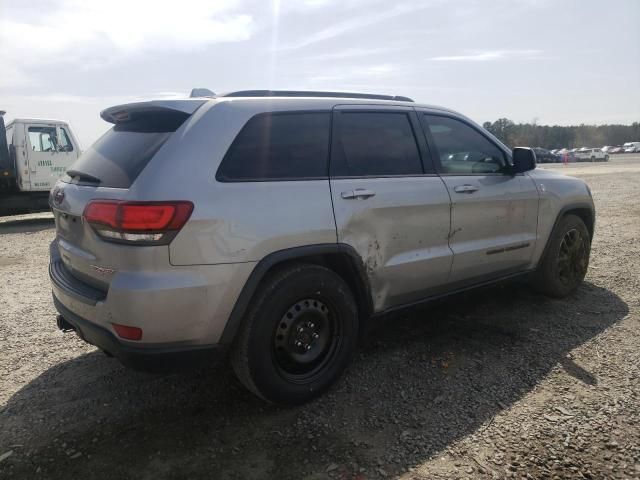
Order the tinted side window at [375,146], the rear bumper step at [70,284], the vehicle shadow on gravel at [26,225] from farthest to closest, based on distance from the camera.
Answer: the vehicle shadow on gravel at [26,225] < the tinted side window at [375,146] < the rear bumper step at [70,284]

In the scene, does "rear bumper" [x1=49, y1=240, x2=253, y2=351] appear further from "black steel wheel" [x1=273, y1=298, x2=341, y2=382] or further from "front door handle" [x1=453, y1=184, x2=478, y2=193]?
"front door handle" [x1=453, y1=184, x2=478, y2=193]

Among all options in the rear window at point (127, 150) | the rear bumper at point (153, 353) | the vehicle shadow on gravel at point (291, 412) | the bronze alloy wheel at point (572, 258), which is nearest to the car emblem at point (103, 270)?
the rear bumper at point (153, 353)

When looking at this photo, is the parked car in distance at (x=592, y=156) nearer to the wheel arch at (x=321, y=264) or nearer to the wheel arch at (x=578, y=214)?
the wheel arch at (x=578, y=214)

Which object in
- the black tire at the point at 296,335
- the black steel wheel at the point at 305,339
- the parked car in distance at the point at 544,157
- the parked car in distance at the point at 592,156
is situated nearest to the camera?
the black tire at the point at 296,335

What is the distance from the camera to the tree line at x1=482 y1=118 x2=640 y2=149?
289ft

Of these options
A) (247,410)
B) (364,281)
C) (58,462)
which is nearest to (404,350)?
(364,281)

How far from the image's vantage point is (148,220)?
2.30m

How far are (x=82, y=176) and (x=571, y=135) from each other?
101m

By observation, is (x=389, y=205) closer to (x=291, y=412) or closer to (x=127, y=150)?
(x=291, y=412)

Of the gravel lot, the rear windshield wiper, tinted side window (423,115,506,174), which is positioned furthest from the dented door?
the rear windshield wiper

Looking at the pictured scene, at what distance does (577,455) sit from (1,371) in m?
3.66

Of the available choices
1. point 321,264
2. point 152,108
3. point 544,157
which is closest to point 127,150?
point 152,108

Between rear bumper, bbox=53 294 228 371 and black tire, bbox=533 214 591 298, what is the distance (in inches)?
127

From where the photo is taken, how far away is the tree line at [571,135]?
88062 mm
